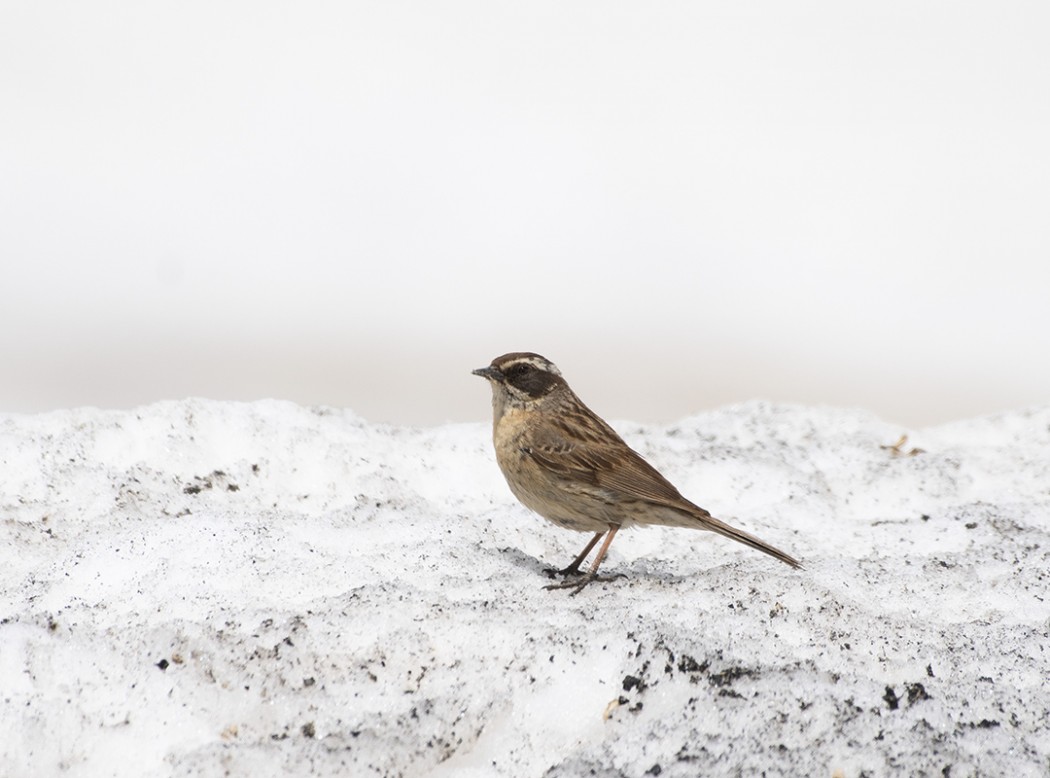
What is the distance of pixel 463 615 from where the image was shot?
5.26m

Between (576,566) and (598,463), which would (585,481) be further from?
(576,566)

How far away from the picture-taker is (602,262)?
1703 cm

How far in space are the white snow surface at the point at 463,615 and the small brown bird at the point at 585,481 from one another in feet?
0.85

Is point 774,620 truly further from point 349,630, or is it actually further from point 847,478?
point 847,478

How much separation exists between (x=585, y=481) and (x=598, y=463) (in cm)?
13

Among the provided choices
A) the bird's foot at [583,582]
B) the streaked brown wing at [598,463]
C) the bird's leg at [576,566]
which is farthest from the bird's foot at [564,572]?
the streaked brown wing at [598,463]

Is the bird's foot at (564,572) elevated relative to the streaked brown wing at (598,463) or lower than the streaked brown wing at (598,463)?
lower

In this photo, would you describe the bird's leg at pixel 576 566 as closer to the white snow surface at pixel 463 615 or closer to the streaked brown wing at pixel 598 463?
the white snow surface at pixel 463 615

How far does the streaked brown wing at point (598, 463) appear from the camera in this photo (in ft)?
20.5

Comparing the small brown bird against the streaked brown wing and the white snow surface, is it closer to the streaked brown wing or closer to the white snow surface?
the streaked brown wing

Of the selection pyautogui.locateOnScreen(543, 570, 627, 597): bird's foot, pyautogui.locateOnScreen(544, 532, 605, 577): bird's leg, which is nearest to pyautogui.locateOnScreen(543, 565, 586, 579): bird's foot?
pyautogui.locateOnScreen(544, 532, 605, 577): bird's leg

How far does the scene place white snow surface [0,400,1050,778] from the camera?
454 centimetres

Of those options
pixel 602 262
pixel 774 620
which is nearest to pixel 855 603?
pixel 774 620

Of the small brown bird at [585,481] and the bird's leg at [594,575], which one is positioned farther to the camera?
the small brown bird at [585,481]
